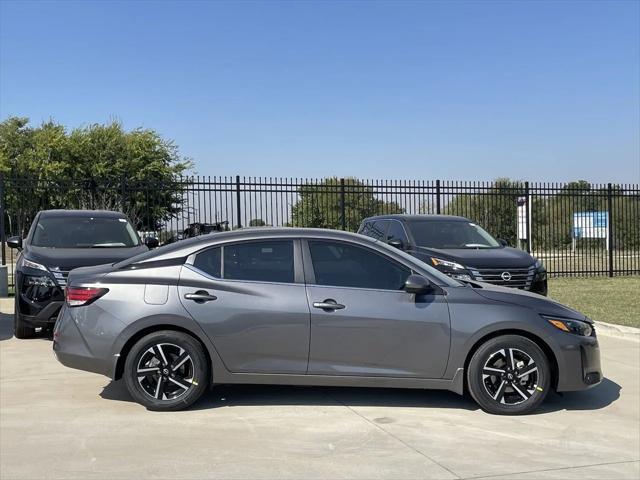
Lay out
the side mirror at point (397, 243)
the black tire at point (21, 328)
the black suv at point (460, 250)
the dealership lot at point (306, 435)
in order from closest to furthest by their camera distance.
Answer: the dealership lot at point (306, 435) < the black tire at point (21, 328) < the black suv at point (460, 250) < the side mirror at point (397, 243)

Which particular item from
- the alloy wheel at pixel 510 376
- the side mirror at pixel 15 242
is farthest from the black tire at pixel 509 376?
the side mirror at pixel 15 242

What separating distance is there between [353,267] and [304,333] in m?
0.73

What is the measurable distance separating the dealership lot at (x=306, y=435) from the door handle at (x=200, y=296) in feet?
3.18

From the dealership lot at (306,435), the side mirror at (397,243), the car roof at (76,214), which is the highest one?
the car roof at (76,214)

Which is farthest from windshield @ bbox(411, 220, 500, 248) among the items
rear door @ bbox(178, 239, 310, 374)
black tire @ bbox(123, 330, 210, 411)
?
black tire @ bbox(123, 330, 210, 411)

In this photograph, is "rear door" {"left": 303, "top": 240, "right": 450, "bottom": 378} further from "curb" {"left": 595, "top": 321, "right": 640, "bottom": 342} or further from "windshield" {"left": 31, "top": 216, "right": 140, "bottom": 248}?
"curb" {"left": 595, "top": 321, "right": 640, "bottom": 342}

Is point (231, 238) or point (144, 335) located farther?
point (231, 238)

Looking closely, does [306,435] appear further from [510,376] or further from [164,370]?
[510,376]

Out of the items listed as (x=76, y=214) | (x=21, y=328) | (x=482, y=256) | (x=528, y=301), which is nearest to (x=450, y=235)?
(x=482, y=256)

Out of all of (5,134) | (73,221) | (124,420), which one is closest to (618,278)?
(73,221)

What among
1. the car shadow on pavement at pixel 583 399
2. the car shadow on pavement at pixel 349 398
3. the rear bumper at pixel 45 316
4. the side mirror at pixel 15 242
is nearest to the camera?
the car shadow on pavement at pixel 349 398

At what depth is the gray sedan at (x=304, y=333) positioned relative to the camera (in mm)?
5207

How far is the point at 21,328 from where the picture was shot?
824 cm

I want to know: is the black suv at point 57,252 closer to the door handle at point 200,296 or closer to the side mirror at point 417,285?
the door handle at point 200,296
